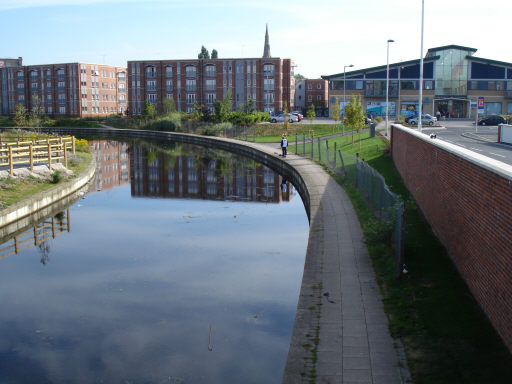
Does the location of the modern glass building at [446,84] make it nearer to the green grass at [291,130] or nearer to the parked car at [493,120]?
the green grass at [291,130]

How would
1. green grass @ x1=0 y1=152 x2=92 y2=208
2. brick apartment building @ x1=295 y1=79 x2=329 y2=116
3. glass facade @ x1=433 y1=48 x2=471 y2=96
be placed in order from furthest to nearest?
brick apartment building @ x1=295 y1=79 x2=329 y2=116
glass facade @ x1=433 y1=48 x2=471 y2=96
green grass @ x1=0 y1=152 x2=92 y2=208

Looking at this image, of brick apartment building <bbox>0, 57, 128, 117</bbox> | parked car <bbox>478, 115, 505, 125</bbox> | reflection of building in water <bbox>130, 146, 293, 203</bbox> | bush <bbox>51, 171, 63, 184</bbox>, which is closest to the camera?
bush <bbox>51, 171, 63, 184</bbox>

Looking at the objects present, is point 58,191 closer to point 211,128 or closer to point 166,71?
point 211,128

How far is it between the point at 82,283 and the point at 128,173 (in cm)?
2482

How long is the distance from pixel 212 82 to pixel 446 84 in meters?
39.4

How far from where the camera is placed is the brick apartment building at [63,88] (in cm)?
11162

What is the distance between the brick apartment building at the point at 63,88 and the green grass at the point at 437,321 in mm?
106267

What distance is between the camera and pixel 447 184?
13.8 metres

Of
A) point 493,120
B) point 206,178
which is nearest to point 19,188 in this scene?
point 206,178

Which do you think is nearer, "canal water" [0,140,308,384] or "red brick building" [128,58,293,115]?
"canal water" [0,140,308,384]

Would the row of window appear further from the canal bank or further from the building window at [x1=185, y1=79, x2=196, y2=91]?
the canal bank

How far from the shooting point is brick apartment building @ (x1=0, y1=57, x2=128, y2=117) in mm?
111625

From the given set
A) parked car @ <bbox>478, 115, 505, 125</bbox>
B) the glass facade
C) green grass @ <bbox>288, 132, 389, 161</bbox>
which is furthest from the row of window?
green grass @ <bbox>288, 132, 389, 161</bbox>

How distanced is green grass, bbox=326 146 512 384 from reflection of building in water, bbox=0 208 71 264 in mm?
10522
